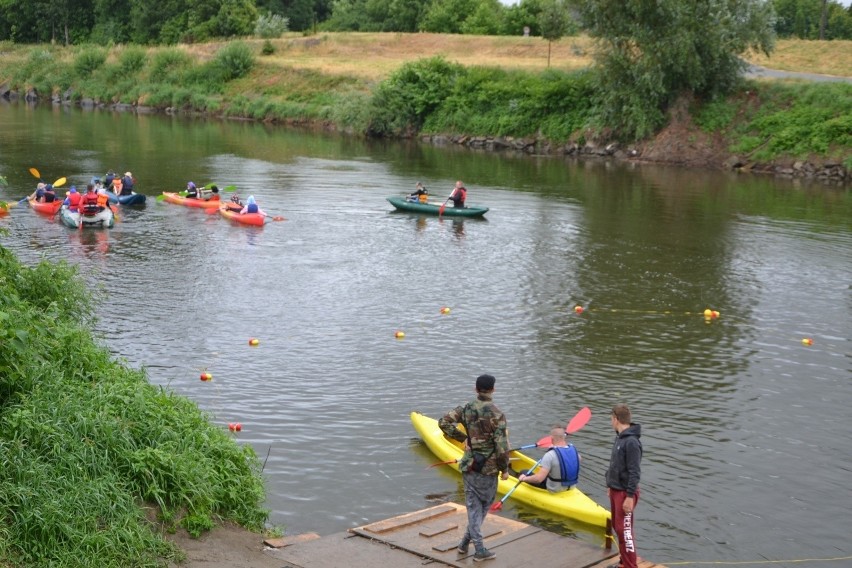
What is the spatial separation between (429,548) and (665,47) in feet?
145

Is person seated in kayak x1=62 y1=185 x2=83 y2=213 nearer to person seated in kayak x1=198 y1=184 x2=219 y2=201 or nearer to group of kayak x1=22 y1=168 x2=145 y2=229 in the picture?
group of kayak x1=22 y1=168 x2=145 y2=229

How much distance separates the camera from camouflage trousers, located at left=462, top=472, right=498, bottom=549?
1020 centimetres

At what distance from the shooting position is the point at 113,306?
22.4 m

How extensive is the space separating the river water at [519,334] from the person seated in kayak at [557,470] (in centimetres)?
46

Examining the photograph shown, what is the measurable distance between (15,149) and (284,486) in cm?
4260

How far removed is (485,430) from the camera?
33.2 ft

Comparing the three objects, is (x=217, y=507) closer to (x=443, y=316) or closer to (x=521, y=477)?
(x=521, y=477)

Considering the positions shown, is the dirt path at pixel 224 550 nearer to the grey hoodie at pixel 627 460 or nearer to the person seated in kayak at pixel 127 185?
the grey hoodie at pixel 627 460

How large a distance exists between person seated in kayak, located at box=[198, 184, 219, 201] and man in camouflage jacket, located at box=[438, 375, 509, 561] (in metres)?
27.0

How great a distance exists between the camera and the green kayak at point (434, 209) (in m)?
35.4

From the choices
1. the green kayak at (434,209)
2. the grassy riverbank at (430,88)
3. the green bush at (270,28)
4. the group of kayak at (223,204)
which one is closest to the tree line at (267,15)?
the green bush at (270,28)

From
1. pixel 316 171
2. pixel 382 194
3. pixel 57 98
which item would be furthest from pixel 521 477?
pixel 57 98

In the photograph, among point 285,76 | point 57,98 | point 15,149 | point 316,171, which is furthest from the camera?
point 57,98

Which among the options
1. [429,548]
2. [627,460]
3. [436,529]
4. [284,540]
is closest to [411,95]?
[436,529]
